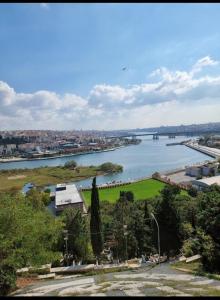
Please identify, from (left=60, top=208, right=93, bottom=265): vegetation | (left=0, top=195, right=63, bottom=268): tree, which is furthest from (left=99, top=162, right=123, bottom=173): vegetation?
A: (left=0, top=195, right=63, bottom=268): tree

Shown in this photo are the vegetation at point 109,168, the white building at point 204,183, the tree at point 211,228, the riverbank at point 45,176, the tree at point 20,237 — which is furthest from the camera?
the vegetation at point 109,168

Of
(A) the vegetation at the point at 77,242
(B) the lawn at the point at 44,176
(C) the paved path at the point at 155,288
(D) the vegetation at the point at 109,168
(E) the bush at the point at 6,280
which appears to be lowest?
(B) the lawn at the point at 44,176

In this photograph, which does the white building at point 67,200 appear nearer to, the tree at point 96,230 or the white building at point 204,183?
the white building at point 204,183

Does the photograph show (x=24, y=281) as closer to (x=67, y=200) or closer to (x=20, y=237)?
(x=20, y=237)

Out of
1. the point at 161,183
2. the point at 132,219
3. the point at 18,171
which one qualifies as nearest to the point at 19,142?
the point at 18,171

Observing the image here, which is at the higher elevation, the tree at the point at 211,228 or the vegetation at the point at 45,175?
the tree at the point at 211,228

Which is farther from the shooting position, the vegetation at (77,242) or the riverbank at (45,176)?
the riverbank at (45,176)

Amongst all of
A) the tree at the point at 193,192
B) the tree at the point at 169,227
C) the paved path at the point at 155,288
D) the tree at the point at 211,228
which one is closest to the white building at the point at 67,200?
the tree at the point at 193,192

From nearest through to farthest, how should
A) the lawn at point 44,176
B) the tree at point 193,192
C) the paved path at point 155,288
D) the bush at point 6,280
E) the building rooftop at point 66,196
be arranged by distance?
1. the paved path at point 155,288
2. the bush at point 6,280
3. the building rooftop at point 66,196
4. the tree at point 193,192
5. the lawn at point 44,176
